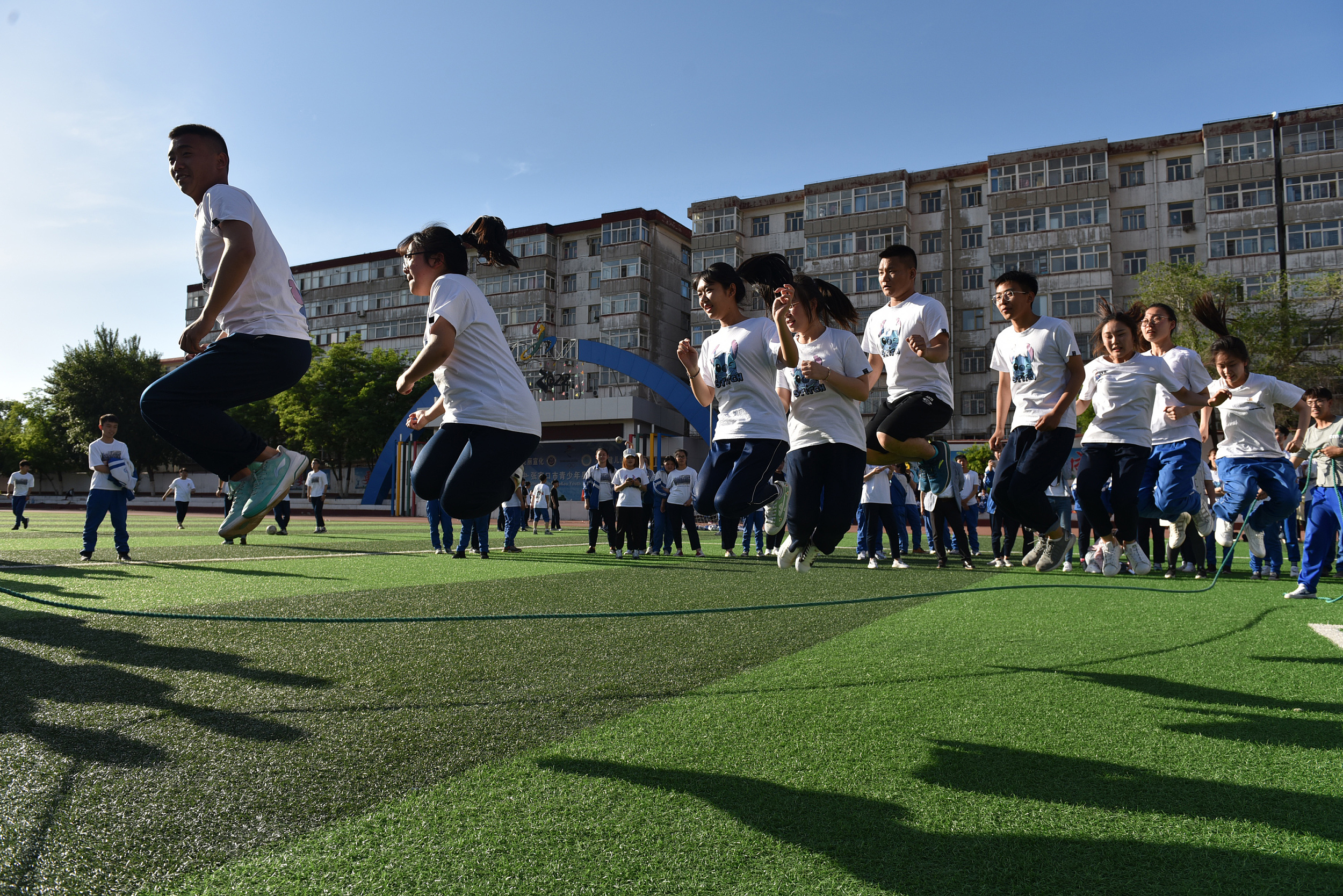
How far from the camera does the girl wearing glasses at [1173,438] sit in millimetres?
6676

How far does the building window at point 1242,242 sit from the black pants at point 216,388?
47366 millimetres

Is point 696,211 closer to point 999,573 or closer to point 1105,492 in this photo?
point 999,573

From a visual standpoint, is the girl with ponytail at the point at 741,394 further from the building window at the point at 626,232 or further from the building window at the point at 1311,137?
the building window at the point at 626,232

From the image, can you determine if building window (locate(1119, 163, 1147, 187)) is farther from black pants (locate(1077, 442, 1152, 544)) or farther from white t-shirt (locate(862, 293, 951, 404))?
white t-shirt (locate(862, 293, 951, 404))

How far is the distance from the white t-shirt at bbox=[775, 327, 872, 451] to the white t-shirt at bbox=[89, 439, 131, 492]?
11.0m

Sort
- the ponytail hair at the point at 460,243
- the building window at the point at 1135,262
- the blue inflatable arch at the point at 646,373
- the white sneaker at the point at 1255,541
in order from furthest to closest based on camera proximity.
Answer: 1. the building window at the point at 1135,262
2. the blue inflatable arch at the point at 646,373
3. the white sneaker at the point at 1255,541
4. the ponytail hair at the point at 460,243

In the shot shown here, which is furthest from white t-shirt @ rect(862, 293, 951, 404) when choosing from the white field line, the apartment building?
the apartment building

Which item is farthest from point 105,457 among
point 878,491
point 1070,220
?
point 1070,220

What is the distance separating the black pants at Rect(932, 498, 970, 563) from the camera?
41.5 feet

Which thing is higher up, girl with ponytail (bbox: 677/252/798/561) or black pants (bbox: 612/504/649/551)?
girl with ponytail (bbox: 677/252/798/561)

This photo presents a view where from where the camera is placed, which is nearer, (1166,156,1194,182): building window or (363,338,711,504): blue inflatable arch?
(363,338,711,504): blue inflatable arch

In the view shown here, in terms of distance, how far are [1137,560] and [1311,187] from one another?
1750 inches

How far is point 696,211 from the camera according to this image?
53.1 m

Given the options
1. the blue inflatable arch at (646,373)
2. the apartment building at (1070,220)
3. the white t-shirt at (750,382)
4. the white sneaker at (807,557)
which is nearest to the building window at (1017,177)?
the apartment building at (1070,220)
